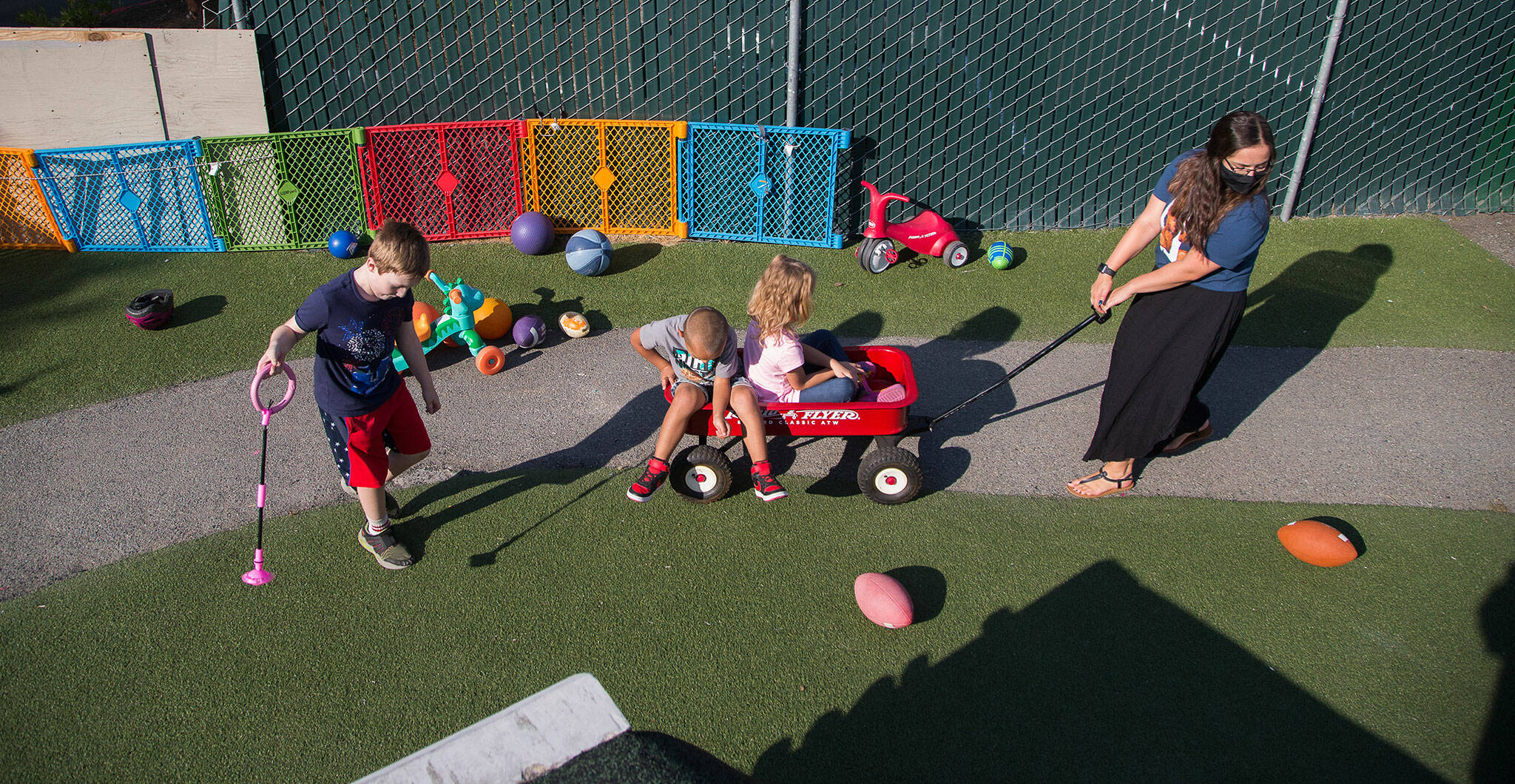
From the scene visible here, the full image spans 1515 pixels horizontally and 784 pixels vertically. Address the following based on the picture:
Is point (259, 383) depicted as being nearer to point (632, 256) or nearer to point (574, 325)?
point (574, 325)

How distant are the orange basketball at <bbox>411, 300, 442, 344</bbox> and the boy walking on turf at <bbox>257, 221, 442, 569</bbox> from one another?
5.15ft

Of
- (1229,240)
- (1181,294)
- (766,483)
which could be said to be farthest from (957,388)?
(1229,240)

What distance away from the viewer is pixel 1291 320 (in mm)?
6355

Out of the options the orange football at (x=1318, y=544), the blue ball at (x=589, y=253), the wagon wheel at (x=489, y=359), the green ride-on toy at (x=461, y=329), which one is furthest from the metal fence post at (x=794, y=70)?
the orange football at (x=1318, y=544)

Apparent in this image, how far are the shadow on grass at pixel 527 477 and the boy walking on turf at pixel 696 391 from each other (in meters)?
0.56

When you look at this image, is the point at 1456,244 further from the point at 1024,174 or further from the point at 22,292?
the point at 22,292

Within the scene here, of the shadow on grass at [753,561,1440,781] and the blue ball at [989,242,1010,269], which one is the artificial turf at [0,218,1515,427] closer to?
the blue ball at [989,242,1010,269]

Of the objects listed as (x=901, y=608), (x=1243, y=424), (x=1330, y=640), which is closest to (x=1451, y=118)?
(x=1243, y=424)

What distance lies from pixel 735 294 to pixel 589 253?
1.19 m

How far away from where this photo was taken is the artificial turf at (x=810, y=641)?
323 centimetres

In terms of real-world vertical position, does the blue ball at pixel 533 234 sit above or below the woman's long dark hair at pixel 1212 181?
below

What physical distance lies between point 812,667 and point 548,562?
1.38 m

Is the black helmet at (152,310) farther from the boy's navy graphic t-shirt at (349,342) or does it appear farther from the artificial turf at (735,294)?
the boy's navy graphic t-shirt at (349,342)

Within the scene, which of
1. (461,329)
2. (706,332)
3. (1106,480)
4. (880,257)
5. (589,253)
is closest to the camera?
(706,332)
